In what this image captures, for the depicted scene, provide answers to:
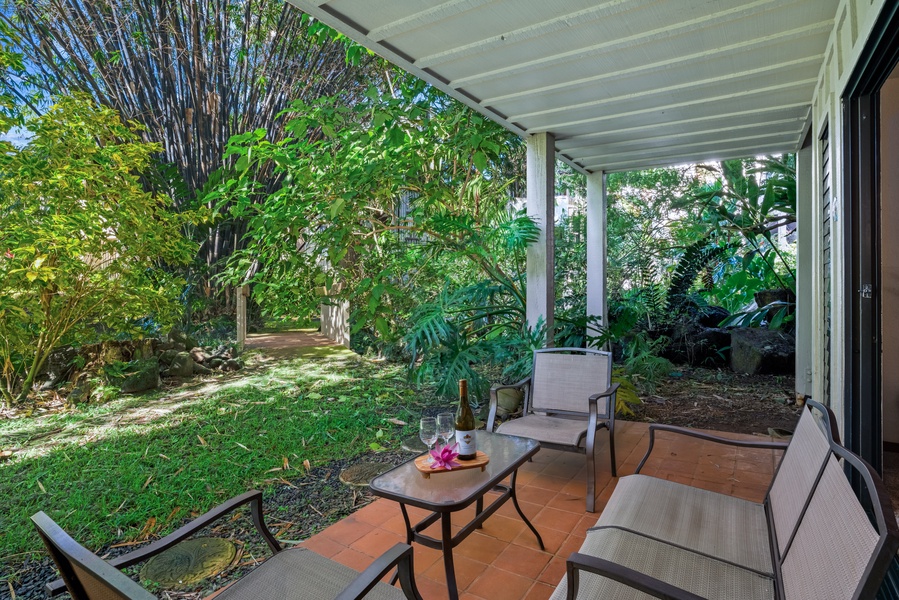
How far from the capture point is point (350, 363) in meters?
7.18

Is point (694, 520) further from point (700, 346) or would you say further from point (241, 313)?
point (241, 313)

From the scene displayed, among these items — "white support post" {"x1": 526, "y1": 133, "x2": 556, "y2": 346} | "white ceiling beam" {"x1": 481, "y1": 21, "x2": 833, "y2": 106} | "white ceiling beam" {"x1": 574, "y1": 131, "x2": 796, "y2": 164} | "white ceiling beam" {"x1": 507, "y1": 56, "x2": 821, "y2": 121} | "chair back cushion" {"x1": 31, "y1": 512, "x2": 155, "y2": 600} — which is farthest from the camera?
"white ceiling beam" {"x1": 574, "y1": 131, "x2": 796, "y2": 164}

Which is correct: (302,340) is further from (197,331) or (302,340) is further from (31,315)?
(31,315)

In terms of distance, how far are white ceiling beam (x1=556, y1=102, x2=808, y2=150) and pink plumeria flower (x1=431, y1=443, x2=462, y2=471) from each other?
3.37m

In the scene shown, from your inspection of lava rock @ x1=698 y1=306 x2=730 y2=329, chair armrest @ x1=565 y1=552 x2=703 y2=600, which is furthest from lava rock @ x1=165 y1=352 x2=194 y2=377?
lava rock @ x1=698 y1=306 x2=730 y2=329

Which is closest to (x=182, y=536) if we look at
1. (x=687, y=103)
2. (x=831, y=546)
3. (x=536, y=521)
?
(x=831, y=546)

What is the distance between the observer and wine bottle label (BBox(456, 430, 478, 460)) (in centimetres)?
209

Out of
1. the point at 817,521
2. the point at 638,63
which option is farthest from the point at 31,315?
the point at 817,521

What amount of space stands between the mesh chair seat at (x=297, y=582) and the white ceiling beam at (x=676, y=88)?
3463 millimetres

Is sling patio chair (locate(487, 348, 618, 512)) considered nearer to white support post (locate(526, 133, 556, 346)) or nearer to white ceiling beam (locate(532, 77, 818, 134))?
white support post (locate(526, 133, 556, 346))

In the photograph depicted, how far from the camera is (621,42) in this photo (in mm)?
2865

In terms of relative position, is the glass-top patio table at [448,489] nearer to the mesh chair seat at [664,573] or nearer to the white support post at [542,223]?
the mesh chair seat at [664,573]

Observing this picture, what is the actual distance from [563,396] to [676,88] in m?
2.26

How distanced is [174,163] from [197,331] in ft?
8.56
